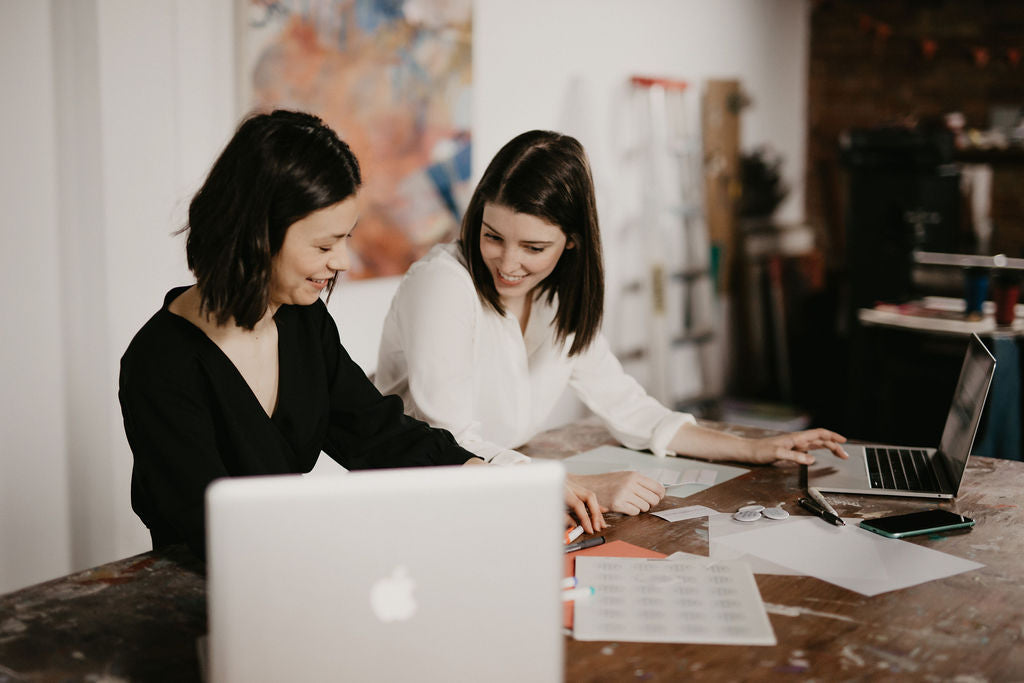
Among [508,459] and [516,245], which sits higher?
[516,245]

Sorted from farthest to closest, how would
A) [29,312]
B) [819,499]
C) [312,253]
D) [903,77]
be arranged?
[903,77] → [29,312] → [819,499] → [312,253]

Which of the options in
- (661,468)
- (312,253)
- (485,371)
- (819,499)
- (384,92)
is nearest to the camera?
(312,253)

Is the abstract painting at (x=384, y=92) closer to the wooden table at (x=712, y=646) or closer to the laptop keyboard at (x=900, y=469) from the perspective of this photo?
the laptop keyboard at (x=900, y=469)

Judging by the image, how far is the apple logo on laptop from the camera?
0.99m

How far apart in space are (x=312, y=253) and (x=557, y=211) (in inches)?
24.3

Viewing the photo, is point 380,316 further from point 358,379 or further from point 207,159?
point 358,379

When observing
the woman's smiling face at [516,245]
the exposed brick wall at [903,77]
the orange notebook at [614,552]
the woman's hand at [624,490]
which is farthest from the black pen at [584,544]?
the exposed brick wall at [903,77]

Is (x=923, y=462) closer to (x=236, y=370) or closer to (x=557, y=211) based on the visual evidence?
(x=557, y=211)

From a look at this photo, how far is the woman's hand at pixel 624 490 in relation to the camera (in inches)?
68.5

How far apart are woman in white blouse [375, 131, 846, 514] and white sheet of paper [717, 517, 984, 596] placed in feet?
0.76

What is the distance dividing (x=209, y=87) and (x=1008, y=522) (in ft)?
8.02

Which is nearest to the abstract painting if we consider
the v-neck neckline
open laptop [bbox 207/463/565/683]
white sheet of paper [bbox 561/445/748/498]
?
white sheet of paper [bbox 561/445/748/498]

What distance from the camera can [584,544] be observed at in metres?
1.57

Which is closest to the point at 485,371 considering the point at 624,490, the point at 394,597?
the point at 624,490
